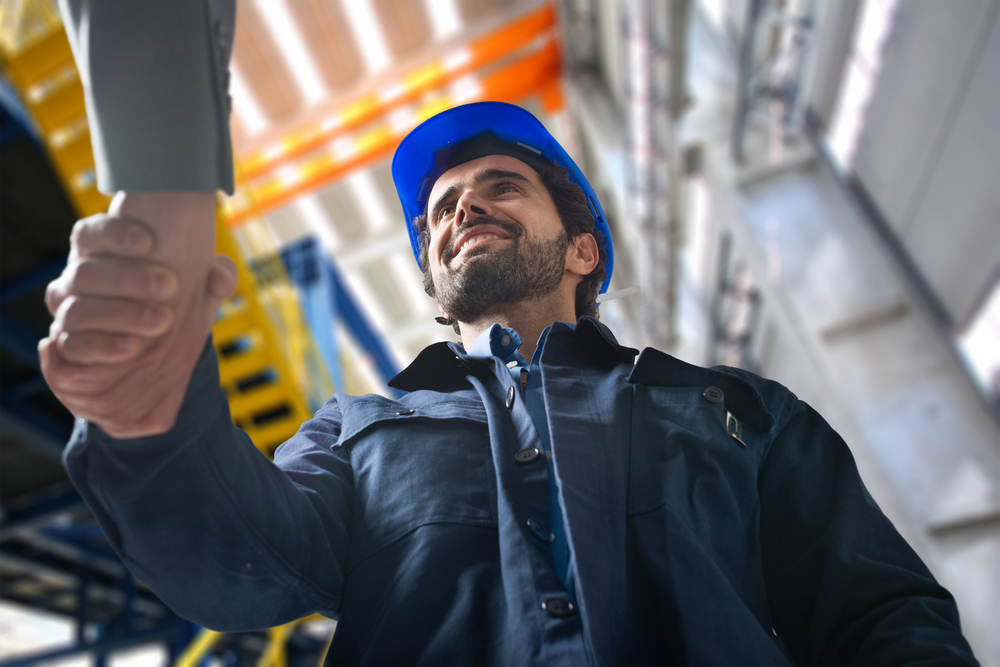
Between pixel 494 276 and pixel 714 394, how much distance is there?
65 centimetres

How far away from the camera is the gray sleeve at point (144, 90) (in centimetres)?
75

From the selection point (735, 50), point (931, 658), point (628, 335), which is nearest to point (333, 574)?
point (931, 658)

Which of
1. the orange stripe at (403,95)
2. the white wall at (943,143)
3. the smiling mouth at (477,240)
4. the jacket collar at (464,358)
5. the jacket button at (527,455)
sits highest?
the orange stripe at (403,95)

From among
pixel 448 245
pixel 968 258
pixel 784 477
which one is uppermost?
pixel 448 245

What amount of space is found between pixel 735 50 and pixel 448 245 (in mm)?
9352

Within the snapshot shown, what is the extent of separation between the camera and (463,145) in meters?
2.17

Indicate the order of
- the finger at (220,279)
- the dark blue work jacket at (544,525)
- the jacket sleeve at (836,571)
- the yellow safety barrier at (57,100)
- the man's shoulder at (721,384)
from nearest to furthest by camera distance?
the finger at (220,279) < the dark blue work jacket at (544,525) < the jacket sleeve at (836,571) < the man's shoulder at (721,384) < the yellow safety barrier at (57,100)

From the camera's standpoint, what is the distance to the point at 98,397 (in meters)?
0.84

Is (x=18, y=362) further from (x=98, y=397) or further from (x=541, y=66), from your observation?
(x=541, y=66)

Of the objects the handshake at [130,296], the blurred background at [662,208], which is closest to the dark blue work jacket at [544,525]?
the handshake at [130,296]

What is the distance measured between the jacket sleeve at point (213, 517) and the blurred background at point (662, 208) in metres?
5.02

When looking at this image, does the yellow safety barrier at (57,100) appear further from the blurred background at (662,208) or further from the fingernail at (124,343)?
the fingernail at (124,343)

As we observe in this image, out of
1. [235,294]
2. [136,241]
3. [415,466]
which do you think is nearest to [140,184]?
[136,241]

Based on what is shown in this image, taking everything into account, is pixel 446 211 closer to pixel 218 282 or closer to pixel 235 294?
pixel 218 282
